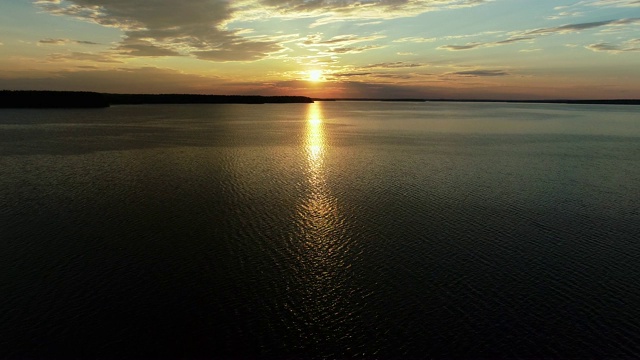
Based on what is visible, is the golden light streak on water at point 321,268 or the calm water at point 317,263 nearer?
the calm water at point 317,263

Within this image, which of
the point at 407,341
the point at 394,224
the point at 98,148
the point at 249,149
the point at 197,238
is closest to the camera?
the point at 407,341

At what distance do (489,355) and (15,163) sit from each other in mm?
64120

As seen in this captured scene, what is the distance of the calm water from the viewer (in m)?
18.1

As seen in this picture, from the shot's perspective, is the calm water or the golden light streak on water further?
the golden light streak on water

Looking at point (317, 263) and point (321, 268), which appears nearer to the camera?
point (321, 268)

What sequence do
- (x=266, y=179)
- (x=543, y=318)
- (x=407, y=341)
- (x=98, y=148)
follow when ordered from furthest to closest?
(x=98, y=148) < (x=266, y=179) < (x=543, y=318) < (x=407, y=341)

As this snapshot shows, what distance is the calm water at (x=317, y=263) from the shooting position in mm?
18109

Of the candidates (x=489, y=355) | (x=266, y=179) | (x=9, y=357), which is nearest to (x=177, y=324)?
(x=9, y=357)

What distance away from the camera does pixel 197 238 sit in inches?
1174

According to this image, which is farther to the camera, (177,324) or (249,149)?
(249,149)

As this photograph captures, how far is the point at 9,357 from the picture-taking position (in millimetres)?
16391

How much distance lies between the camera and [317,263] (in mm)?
25609

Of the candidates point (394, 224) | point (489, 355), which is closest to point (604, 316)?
point (489, 355)

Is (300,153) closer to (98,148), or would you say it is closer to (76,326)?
(98,148)
